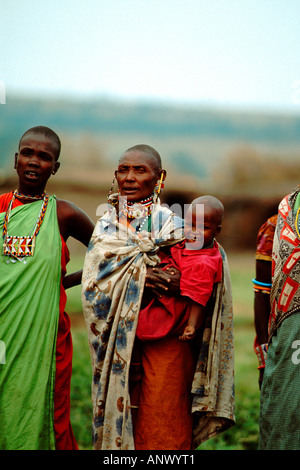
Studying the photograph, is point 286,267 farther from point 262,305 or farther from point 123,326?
point 123,326

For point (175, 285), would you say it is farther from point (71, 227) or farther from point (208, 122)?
point (208, 122)

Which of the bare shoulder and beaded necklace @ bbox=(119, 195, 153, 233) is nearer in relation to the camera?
beaded necklace @ bbox=(119, 195, 153, 233)

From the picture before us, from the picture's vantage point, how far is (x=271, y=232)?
12.7 feet

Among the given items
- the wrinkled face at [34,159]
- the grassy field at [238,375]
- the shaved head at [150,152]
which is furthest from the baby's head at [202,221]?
the grassy field at [238,375]

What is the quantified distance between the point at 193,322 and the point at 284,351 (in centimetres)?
58

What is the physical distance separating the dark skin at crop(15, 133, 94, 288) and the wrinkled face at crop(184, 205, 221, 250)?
0.87 meters

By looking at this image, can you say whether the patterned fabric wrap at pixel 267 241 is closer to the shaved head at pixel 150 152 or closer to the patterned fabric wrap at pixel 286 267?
the patterned fabric wrap at pixel 286 267

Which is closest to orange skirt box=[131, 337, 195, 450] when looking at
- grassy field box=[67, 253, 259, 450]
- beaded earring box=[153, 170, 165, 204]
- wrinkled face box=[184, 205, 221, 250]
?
wrinkled face box=[184, 205, 221, 250]

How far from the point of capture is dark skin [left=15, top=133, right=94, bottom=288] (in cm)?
379

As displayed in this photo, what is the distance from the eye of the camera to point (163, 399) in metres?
3.34

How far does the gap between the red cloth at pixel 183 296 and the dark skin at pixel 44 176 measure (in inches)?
31.0

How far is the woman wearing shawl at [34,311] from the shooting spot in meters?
3.62

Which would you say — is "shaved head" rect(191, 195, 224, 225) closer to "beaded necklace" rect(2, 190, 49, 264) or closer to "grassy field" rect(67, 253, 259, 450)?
"beaded necklace" rect(2, 190, 49, 264)
